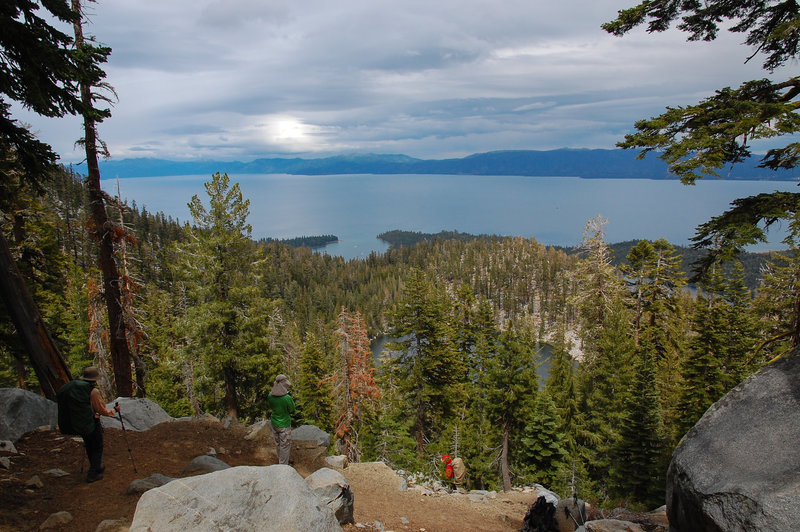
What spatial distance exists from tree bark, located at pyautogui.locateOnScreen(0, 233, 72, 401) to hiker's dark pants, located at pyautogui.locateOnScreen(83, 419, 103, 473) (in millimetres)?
3913

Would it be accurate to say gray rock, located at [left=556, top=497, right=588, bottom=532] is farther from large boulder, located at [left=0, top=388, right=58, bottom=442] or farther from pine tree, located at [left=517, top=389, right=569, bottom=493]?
large boulder, located at [left=0, top=388, right=58, bottom=442]

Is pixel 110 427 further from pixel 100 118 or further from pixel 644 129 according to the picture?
pixel 644 129

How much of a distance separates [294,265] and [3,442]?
192 meters

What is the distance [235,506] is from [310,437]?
9628 millimetres

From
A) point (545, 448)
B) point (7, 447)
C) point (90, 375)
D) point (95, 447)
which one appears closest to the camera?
point (90, 375)

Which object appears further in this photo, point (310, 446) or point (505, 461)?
point (505, 461)

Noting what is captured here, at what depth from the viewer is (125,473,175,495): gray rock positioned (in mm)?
8906

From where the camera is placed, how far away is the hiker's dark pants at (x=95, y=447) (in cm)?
927

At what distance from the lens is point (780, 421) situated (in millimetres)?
5953

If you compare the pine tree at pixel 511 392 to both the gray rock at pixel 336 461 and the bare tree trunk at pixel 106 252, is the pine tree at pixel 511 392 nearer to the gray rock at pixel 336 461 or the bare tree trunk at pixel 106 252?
the gray rock at pixel 336 461

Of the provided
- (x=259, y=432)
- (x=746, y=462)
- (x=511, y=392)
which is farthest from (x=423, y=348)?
(x=746, y=462)

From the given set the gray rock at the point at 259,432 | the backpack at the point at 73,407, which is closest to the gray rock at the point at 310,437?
the gray rock at the point at 259,432

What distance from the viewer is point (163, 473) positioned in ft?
35.6

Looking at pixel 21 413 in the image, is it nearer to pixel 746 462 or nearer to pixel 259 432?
pixel 259 432
